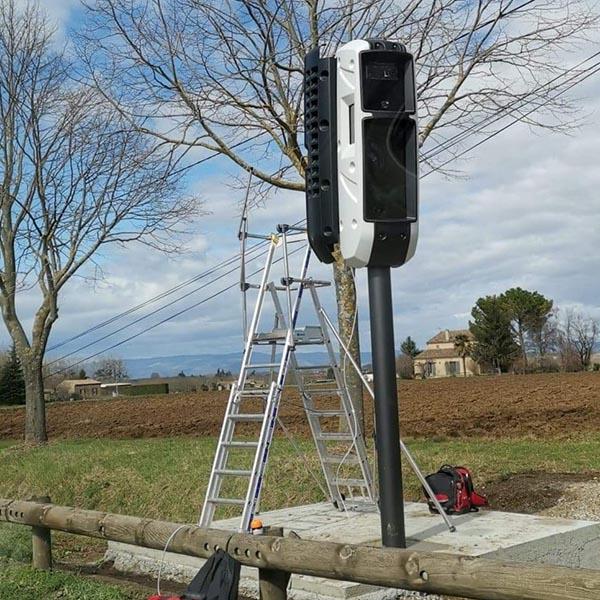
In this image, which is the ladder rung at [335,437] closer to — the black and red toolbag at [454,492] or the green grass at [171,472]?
the green grass at [171,472]

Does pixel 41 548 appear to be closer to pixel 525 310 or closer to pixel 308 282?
pixel 308 282

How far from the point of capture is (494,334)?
88.5 meters

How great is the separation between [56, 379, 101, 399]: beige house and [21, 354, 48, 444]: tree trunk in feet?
186

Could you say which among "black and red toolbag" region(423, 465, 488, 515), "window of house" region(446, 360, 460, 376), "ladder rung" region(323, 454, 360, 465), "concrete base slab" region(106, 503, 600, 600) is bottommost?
"concrete base slab" region(106, 503, 600, 600)

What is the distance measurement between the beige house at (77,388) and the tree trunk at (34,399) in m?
56.7

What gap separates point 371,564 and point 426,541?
103 inches

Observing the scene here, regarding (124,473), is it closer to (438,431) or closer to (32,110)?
(438,431)

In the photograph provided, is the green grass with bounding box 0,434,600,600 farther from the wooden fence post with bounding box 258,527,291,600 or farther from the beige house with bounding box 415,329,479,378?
the beige house with bounding box 415,329,479,378

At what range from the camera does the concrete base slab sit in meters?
6.40

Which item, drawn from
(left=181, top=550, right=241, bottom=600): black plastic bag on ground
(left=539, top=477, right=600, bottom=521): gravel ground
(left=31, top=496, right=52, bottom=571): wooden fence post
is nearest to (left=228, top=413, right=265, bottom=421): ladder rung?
(left=31, top=496, right=52, bottom=571): wooden fence post

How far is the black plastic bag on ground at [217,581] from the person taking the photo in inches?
205

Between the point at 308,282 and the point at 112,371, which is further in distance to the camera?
the point at 112,371

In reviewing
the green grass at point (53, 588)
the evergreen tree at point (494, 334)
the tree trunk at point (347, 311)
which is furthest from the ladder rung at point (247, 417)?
the evergreen tree at point (494, 334)

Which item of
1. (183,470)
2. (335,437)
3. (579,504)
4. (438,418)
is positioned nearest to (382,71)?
(335,437)
